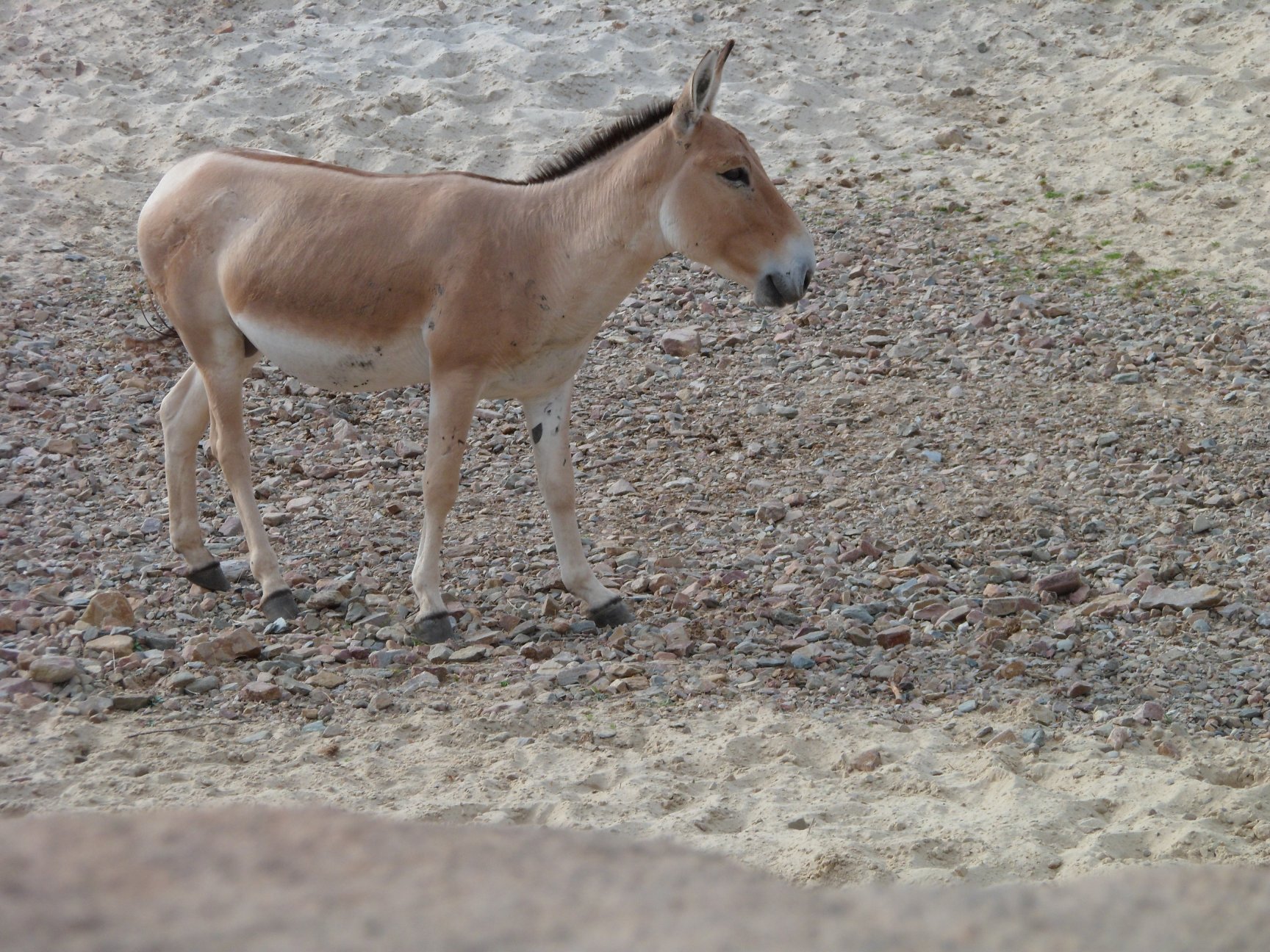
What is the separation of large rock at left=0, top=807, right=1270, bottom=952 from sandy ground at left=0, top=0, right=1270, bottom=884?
2.43 metres

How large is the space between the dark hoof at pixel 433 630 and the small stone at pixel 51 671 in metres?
1.26

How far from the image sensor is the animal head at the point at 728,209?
4.85m

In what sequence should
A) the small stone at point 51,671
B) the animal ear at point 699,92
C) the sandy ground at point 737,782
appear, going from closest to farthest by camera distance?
the sandy ground at point 737,782, the small stone at point 51,671, the animal ear at point 699,92

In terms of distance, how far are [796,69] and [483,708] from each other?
795cm

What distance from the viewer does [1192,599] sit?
5.14 meters

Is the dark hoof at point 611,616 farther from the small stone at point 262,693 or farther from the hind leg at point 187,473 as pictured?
the hind leg at point 187,473

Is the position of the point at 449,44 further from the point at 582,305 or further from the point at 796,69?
the point at 582,305

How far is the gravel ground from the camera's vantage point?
4719mm

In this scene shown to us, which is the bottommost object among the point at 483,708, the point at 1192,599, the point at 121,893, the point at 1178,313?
the point at 483,708

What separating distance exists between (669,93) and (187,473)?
241 inches

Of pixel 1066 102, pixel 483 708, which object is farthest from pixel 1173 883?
pixel 1066 102

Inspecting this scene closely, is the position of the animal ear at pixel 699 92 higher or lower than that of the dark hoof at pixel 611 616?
higher

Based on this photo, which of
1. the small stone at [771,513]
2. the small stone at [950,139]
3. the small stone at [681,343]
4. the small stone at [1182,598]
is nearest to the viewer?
the small stone at [1182,598]

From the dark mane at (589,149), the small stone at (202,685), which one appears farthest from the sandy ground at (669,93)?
the dark mane at (589,149)
